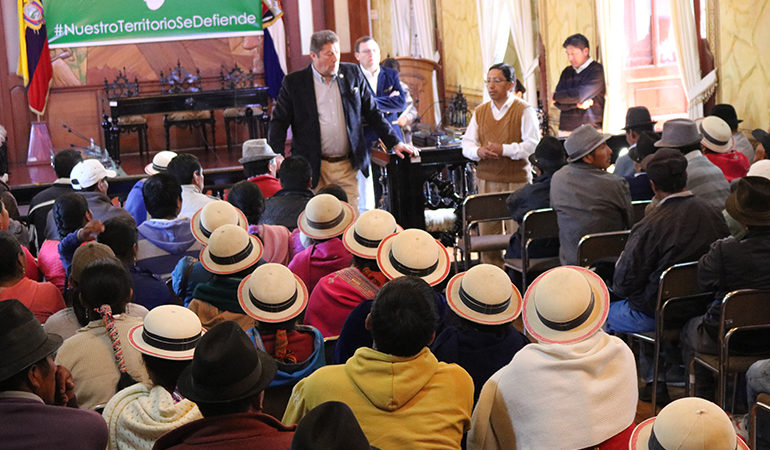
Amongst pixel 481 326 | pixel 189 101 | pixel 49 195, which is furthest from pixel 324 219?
pixel 189 101

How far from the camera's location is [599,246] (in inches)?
169

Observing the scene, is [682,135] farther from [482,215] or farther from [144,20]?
[144,20]

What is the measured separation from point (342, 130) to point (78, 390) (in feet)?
11.6

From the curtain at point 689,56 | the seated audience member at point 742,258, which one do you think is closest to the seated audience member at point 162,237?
the seated audience member at point 742,258

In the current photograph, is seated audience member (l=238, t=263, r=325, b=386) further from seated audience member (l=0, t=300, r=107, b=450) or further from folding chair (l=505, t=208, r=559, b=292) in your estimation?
folding chair (l=505, t=208, r=559, b=292)

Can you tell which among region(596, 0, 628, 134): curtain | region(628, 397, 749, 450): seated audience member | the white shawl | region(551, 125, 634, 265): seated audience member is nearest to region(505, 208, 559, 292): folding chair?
region(551, 125, 634, 265): seated audience member

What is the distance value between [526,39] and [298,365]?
335 inches

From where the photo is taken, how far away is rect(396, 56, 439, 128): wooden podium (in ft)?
36.5

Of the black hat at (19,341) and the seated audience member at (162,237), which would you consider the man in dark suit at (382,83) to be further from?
the black hat at (19,341)

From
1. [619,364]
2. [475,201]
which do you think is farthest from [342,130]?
[619,364]

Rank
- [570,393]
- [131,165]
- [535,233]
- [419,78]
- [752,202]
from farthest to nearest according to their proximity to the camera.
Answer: [419,78], [131,165], [535,233], [752,202], [570,393]

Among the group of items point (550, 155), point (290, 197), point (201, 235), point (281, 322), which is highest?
point (550, 155)

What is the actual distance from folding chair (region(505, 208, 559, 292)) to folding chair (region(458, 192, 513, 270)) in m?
0.42

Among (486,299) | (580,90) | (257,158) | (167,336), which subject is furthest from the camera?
(580,90)
